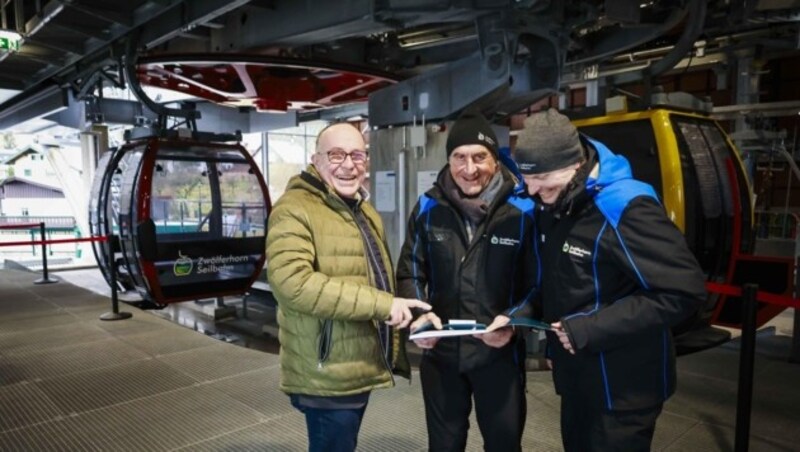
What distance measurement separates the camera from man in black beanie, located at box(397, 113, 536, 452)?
1.92 m

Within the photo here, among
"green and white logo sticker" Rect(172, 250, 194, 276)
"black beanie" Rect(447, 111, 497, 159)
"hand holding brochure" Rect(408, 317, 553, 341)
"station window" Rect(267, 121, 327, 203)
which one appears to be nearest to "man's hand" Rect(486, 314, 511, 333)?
"hand holding brochure" Rect(408, 317, 553, 341)

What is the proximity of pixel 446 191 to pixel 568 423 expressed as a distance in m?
0.90

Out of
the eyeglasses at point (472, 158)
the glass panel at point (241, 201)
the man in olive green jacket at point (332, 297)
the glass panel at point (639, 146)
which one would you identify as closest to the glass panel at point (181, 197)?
the glass panel at point (241, 201)

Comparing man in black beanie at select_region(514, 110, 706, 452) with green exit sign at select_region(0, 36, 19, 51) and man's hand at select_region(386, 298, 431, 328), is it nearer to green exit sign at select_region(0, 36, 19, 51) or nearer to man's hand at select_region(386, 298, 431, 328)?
man's hand at select_region(386, 298, 431, 328)

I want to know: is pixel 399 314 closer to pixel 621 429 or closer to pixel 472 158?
pixel 472 158

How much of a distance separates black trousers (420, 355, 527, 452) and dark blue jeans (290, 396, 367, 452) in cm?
36

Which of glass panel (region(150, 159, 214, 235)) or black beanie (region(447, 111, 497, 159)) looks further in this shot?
glass panel (region(150, 159, 214, 235))

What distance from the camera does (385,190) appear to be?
5.59m

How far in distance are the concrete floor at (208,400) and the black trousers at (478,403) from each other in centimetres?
90

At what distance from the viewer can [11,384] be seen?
155 inches

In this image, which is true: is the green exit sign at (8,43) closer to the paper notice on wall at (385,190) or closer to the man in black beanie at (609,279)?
the paper notice on wall at (385,190)

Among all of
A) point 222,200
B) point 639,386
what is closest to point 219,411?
point 639,386

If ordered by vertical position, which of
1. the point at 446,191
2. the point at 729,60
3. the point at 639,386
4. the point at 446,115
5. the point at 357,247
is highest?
the point at 729,60

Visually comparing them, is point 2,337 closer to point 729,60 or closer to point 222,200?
point 222,200
